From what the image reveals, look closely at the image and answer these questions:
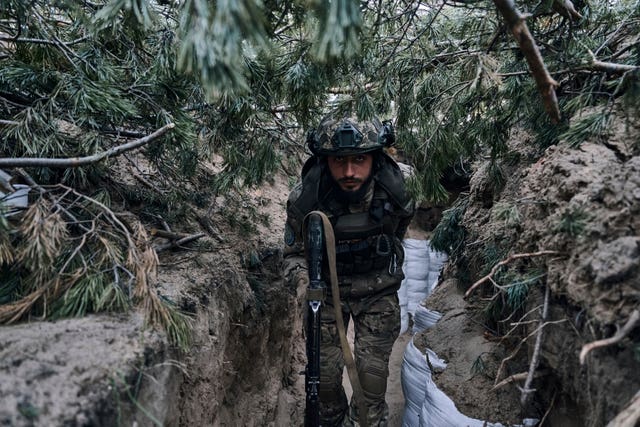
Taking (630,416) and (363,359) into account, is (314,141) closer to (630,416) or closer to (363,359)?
(363,359)

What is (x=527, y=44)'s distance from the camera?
1.74 metres

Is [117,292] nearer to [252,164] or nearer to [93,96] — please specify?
[93,96]

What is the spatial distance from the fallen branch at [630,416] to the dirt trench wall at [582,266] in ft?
0.59

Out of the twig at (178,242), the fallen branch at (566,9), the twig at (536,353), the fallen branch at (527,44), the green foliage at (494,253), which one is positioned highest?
the fallen branch at (566,9)

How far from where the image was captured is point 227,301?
319cm

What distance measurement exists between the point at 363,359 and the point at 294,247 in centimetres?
89

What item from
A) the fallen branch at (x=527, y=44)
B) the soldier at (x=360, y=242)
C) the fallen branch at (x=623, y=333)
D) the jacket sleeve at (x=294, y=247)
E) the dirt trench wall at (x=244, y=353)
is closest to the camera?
the fallen branch at (x=623, y=333)

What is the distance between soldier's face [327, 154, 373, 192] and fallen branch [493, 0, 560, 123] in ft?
4.46

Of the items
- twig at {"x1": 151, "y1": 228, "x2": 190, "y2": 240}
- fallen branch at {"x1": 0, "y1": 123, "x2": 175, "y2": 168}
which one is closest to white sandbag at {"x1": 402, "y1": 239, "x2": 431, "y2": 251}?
twig at {"x1": 151, "y1": 228, "x2": 190, "y2": 240}

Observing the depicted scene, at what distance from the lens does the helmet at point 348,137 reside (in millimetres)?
2971

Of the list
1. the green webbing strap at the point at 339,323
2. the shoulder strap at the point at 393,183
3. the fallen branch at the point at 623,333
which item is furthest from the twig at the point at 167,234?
the fallen branch at the point at 623,333

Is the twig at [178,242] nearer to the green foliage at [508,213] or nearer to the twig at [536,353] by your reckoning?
the green foliage at [508,213]

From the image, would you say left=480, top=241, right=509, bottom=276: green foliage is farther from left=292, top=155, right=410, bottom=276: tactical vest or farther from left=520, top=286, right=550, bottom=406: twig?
left=520, top=286, right=550, bottom=406: twig

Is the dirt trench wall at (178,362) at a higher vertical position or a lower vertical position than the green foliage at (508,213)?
lower
